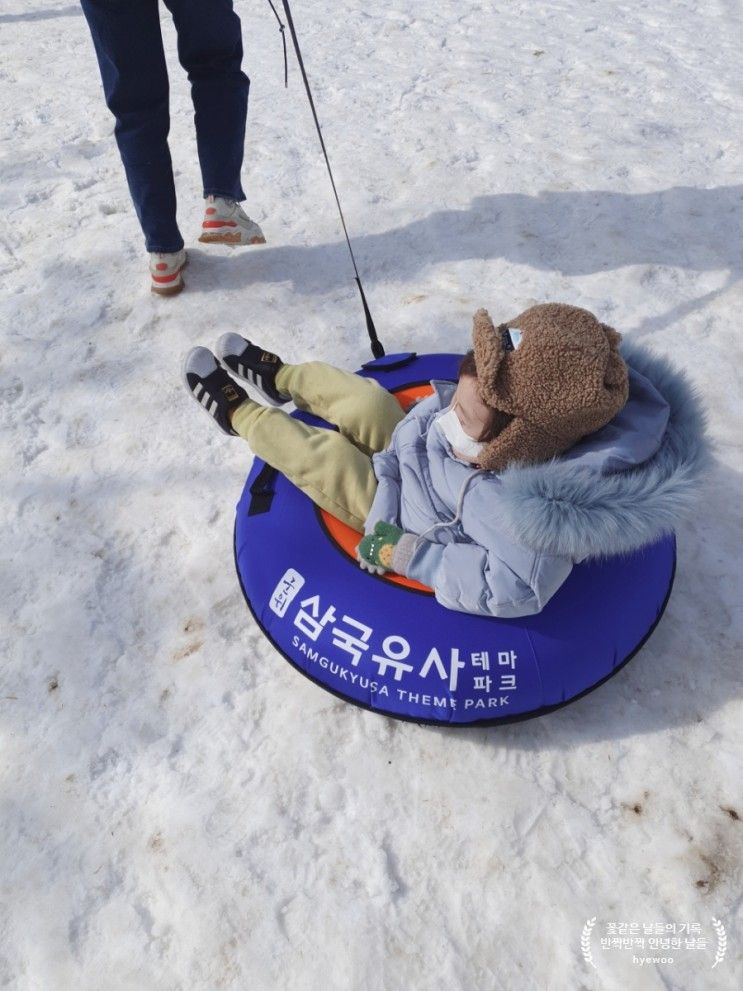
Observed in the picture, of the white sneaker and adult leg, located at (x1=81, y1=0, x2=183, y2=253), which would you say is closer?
adult leg, located at (x1=81, y1=0, x2=183, y2=253)

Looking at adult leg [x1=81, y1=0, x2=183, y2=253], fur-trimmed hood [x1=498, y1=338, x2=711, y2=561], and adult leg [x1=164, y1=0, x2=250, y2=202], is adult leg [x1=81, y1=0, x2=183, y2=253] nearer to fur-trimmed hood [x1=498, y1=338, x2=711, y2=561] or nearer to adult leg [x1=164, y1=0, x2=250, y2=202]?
adult leg [x1=164, y1=0, x2=250, y2=202]

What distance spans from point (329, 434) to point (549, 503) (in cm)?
80

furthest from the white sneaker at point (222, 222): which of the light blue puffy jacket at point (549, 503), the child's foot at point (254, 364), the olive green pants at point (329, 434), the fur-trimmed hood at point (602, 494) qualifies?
the fur-trimmed hood at point (602, 494)

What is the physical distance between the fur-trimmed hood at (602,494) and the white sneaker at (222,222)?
195 centimetres

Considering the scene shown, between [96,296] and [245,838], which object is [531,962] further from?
[96,296]

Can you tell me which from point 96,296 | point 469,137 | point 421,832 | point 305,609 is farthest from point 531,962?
point 469,137

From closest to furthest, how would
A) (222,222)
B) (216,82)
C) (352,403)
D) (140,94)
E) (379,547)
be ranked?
(379,547) < (352,403) < (140,94) < (216,82) < (222,222)

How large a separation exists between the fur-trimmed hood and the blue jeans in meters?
1.99

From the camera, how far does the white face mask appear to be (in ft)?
5.71

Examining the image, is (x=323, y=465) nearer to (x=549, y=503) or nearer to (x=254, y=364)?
(x=254, y=364)

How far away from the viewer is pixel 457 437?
1774 millimetres

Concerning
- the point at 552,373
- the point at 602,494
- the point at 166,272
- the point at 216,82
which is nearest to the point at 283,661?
the point at 602,494

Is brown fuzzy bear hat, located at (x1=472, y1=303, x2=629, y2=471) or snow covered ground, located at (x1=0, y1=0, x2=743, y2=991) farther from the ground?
brown fuzzy bear hat, located at (x1=472, y1=303, x2=629, y2=471)

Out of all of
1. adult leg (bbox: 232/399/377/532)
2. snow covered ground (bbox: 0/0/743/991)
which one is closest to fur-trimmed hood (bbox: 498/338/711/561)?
adult leg (bbox: 232/399/377/532)
